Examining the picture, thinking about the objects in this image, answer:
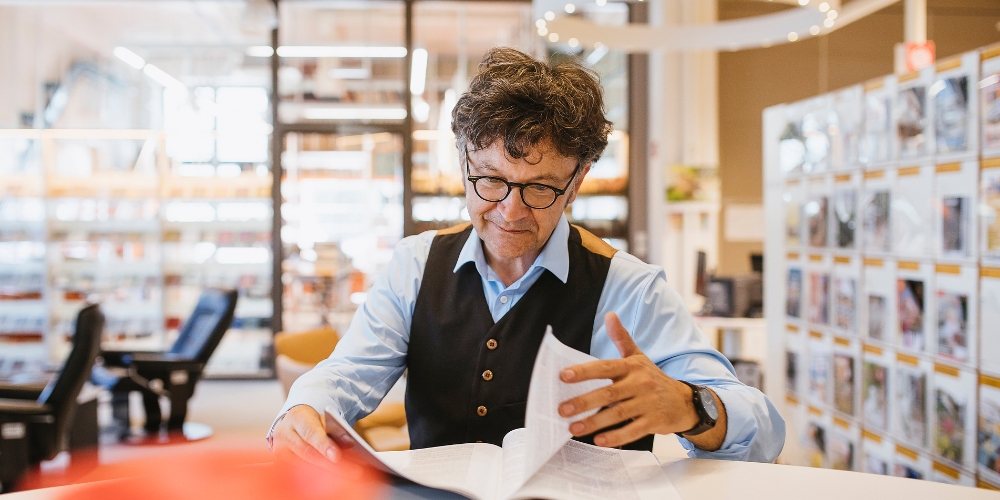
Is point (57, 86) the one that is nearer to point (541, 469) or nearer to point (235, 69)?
point (235, 69)

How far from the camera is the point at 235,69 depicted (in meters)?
6.38

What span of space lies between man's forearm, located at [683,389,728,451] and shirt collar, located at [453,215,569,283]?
0.42 metres

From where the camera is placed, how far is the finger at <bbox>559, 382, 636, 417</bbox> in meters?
1.00

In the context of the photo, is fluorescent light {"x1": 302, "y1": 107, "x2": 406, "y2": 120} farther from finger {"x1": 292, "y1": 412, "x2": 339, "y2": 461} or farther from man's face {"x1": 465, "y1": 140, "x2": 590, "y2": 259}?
finger {"x1": 292, "y1": 412, "x2": 339, "y2": 461}

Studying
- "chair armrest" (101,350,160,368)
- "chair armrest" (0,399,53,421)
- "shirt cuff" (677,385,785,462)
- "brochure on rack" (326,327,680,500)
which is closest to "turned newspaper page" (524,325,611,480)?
Result: "brochure on rack" (326,327,680,500)

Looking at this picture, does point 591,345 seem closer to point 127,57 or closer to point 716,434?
point 716,434

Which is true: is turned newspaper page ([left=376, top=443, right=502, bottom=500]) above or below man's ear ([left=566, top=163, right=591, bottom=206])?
below

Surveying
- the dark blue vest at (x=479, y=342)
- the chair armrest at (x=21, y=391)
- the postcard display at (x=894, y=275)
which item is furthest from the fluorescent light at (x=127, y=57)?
the dark blue vest at (x=479, y=342)

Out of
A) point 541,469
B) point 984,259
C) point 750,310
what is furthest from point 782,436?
point 750,310

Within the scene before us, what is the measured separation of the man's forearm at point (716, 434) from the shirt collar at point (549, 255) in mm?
418

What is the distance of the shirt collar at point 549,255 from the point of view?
148 cm

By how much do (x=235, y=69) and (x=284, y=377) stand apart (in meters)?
4.38

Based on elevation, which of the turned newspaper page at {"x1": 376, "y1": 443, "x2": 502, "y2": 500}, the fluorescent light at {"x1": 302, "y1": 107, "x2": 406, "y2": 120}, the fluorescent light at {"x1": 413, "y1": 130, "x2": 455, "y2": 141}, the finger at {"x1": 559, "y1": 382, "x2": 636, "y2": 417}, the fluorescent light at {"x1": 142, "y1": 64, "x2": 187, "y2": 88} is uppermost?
the fluorescent light at {"x1": 142, "y1": 64, "x2": 187, "y2": 88}

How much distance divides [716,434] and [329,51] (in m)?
5.93
